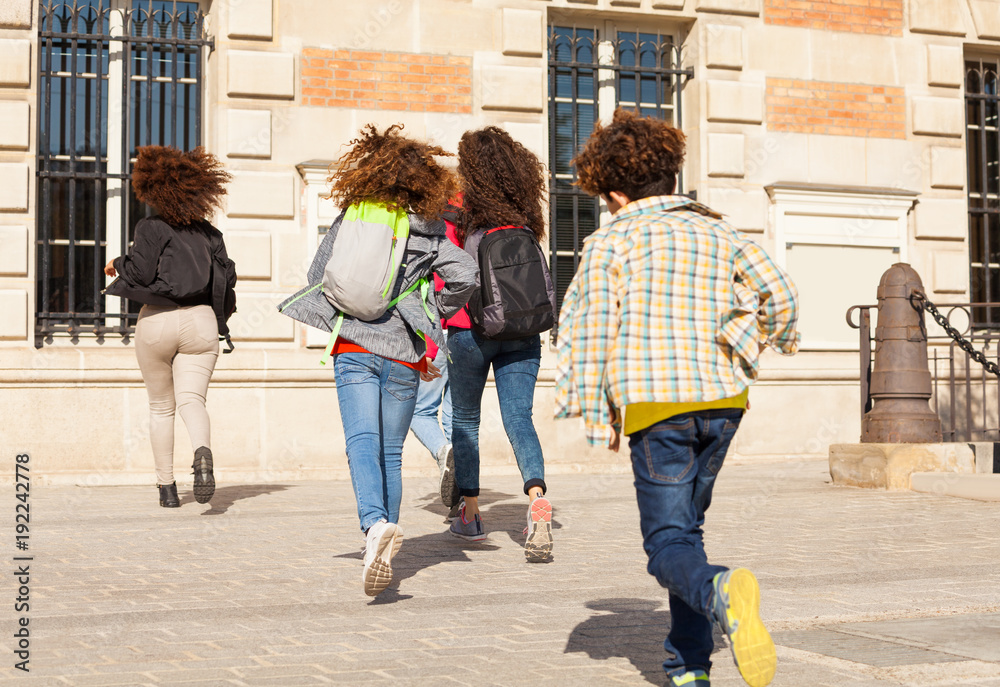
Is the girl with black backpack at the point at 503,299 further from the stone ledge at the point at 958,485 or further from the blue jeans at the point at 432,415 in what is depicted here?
the stone ledge at the point at 958,485

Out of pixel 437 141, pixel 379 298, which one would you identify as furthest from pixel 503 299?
pixel 437 141

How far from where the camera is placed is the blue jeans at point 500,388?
5.91 m

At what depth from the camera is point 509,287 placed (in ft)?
19.0

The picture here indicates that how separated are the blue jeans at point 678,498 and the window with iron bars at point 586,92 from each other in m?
8.34

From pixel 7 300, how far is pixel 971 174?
951 centimetres

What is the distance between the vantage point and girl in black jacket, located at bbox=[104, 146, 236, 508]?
24.2ft

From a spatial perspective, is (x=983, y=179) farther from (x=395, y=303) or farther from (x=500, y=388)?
(x=395, y=303)

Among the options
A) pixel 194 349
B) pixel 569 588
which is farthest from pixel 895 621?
pixel 194 349

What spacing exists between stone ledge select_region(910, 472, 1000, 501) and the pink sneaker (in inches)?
151

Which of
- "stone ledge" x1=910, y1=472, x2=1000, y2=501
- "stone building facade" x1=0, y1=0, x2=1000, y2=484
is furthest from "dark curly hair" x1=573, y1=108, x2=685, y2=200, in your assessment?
"stone building facade" x1=0, y1=0, x2=1000, y2=484

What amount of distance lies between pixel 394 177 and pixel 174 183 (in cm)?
297

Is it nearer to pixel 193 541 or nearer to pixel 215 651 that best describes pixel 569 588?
pixel 215 651

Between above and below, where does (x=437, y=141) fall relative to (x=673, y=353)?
above

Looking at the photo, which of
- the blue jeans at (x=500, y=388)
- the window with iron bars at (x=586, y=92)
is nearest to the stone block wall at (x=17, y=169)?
the window with iron bars at (x=586, y=92)
